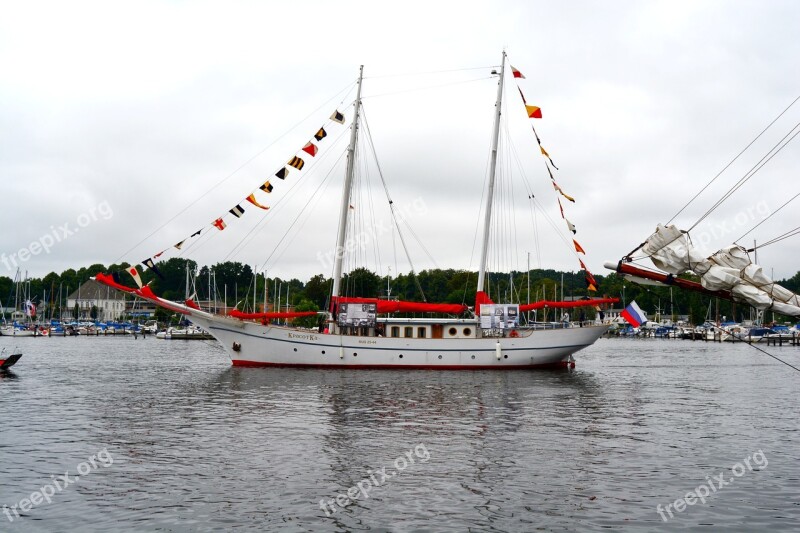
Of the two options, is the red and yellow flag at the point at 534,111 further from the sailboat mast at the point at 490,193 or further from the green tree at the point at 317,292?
the green tree at the point at 317,292

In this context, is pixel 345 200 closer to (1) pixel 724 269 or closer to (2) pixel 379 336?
(2) pixel 379 336

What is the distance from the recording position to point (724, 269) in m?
19.0

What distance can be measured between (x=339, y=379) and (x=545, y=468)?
981 inches

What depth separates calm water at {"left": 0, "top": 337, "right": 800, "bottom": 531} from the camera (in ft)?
51.1

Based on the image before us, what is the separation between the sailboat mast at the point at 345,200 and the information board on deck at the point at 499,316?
425 inches

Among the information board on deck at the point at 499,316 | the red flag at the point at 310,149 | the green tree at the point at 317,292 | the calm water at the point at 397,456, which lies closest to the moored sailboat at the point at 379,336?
the information board on deck at the point at 499,316

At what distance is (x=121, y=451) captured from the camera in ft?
71.2

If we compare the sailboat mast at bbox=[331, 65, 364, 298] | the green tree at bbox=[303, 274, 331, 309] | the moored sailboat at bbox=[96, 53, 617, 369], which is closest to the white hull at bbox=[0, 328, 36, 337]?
the green tree at bbox=[303, 274, 331, 309]

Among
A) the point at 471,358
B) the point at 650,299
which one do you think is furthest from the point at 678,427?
the point at 650,299

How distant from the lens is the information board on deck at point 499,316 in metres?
50.5

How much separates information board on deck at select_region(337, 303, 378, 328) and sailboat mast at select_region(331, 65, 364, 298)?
155cm

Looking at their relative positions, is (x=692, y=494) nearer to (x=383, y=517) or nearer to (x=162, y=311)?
(x=383, y=517)

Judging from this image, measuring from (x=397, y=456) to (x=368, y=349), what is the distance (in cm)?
2827

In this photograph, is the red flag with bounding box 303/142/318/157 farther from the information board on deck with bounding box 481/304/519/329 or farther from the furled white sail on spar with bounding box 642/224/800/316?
the furled white sail on spar with bounding box 642/224/800/316
